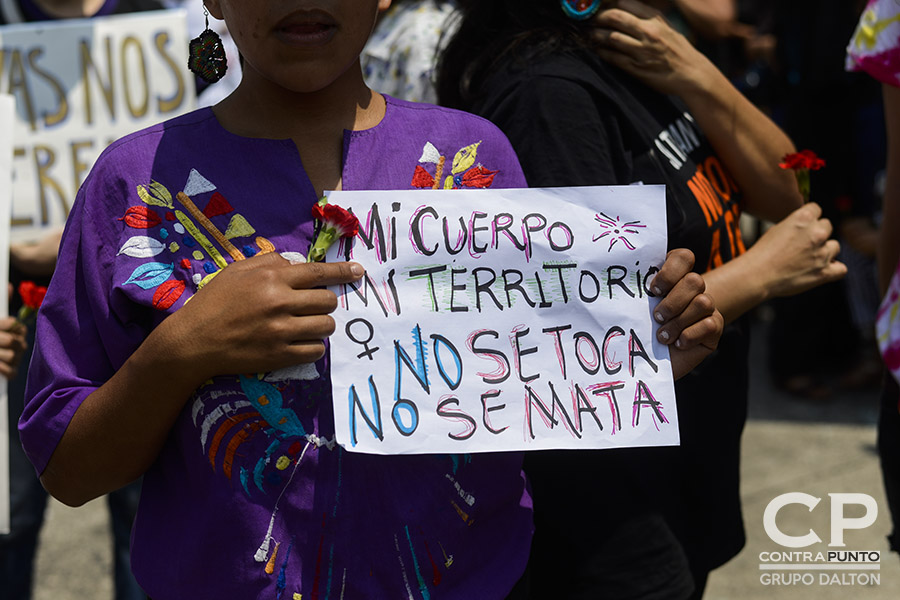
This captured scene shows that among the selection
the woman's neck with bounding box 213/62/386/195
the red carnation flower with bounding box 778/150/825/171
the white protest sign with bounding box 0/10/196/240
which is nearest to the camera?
the woman's neck with bounding box 213/62/386/195

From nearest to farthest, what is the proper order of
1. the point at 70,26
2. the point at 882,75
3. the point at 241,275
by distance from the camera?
the point at 241,275 → the point at 882,75 → the point at 70,26

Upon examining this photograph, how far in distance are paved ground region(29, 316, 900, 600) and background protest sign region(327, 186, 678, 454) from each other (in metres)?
2.22

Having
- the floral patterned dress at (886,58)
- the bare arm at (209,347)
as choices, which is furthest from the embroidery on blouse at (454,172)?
the floral patterned dress at (886,58)

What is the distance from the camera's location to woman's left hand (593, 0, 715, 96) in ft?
5.79

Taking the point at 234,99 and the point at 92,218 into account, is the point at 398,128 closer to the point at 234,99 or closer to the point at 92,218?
the point at 234,99

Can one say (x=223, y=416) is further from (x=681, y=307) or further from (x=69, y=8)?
(x=69, y=8)

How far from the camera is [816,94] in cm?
491

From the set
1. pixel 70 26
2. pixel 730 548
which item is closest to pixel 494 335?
pixel 730 548

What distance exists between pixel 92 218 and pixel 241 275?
23cm

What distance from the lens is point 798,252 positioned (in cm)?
187

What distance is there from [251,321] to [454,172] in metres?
0.38

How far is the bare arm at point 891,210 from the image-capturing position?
80.1 inches

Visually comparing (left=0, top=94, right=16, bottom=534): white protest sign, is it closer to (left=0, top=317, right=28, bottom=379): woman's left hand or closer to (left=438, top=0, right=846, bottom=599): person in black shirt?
(left=0, top=317, right=28, bottom=379): woman's left hand

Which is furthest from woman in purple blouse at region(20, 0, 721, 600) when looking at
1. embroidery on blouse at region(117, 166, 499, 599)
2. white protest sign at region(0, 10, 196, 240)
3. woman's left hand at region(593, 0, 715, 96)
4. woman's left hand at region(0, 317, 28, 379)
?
white protest sign at region(0, 10, 196, 240)
